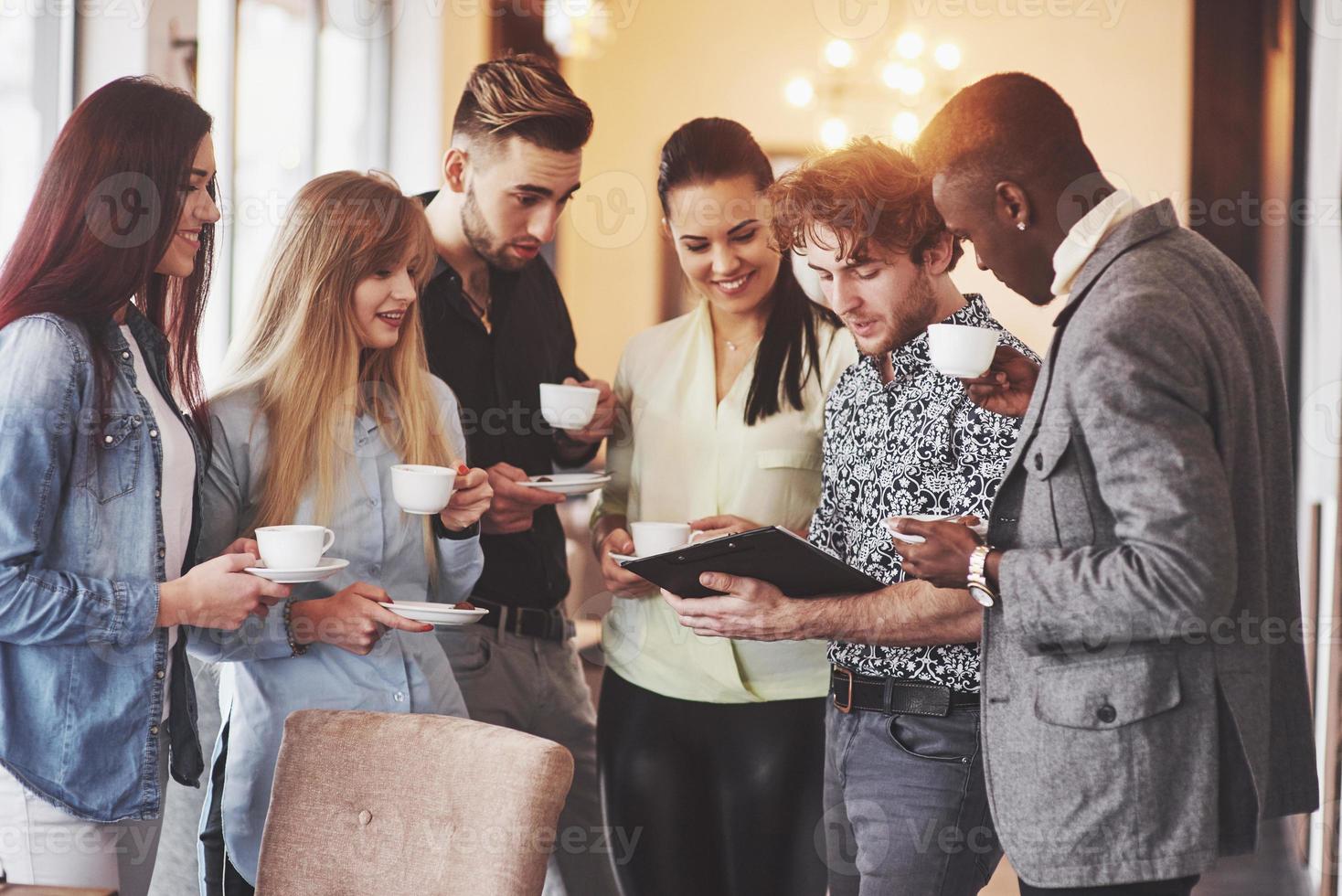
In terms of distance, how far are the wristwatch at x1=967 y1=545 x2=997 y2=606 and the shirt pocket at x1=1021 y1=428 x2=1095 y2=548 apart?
0.28 ft

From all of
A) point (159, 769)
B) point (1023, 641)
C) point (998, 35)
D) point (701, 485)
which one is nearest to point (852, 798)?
point (1023, 641)

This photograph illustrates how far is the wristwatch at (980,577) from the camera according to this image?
135cm

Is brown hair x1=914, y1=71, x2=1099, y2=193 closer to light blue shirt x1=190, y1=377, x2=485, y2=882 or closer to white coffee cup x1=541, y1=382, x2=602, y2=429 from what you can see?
white coffee cup x1=541, y1=382, x2=602, y2=429

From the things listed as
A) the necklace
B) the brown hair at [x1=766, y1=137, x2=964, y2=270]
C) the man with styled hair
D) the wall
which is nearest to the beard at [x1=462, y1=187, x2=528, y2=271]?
the man with styled hair

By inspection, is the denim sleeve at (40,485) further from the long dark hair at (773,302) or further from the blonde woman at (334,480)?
the long dark hair at (773,302)

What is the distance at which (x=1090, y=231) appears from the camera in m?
1.32

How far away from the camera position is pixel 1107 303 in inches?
48.9

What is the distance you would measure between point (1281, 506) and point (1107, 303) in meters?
0.35

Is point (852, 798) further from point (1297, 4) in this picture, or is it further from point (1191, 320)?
point (1297, 4)

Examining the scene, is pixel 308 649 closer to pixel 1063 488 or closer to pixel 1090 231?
pixel 1063 488

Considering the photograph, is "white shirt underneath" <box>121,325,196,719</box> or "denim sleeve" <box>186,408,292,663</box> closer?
"white shirt underneath" <box>121,325,196,719</box>

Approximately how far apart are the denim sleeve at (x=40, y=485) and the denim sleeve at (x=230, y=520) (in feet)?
0.85

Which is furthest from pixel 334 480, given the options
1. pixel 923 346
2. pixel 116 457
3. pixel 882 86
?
pixel 882 86

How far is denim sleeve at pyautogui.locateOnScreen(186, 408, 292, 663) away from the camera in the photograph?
1775 mm
